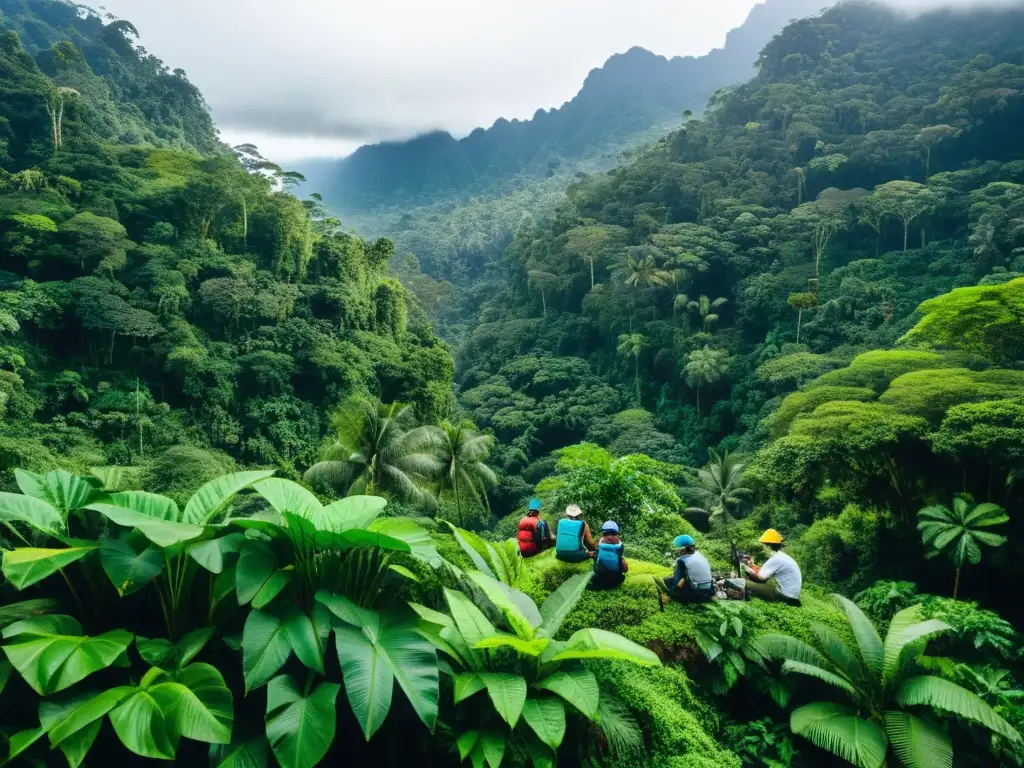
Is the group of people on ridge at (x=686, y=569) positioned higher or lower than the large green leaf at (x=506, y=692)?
lower

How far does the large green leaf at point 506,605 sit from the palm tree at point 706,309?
3442 cm

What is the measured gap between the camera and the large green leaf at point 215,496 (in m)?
4.49

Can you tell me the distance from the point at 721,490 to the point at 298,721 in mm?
23461

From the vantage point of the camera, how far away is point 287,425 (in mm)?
25609

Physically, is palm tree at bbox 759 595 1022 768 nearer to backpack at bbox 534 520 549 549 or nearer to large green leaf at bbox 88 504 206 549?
backpack at bbox 534 520 549 549

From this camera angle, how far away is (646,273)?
1577 inches

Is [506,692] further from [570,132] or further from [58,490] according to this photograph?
Result: [570,132]

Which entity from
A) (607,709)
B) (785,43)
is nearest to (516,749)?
(607,709)

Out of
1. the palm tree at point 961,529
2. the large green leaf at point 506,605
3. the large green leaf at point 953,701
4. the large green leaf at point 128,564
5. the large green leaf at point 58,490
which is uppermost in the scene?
the large green leaf at point 58,490

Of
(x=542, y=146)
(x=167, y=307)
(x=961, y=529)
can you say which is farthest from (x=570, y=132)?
(x=961, y=529)

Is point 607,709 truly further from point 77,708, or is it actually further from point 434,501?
point 434,501

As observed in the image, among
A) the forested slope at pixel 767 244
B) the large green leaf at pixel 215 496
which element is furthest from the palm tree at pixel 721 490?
the large green leaf at pixel 215 496

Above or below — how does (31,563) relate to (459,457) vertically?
above

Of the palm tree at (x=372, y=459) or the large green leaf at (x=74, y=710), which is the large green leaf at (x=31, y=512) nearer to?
the large green leaf at (x=74, y=710)
